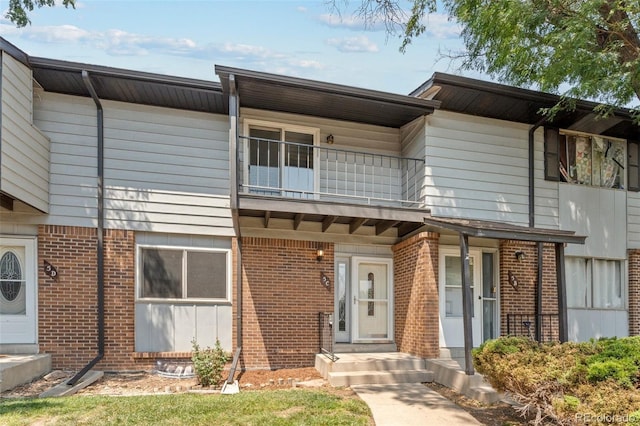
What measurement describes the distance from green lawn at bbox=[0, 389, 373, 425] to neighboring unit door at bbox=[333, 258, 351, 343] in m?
2.70

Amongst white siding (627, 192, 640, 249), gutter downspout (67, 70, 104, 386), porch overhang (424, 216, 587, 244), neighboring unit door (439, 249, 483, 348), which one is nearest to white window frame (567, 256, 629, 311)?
white siding (627, 192, 640, 249)

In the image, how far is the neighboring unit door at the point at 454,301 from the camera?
8391mm

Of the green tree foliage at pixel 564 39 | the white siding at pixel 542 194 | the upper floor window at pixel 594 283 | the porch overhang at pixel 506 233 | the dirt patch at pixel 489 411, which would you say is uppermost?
the green tree foliage at pixel 564 39

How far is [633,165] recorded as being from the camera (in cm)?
1022

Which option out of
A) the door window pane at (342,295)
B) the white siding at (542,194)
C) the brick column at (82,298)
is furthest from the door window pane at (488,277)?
the brick column at (82,298)

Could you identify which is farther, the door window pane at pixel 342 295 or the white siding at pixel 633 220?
the white siding at pixel 633 220

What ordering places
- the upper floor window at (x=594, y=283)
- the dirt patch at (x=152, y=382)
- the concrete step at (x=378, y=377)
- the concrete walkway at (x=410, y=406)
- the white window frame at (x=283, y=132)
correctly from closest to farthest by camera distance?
the concrete walkway at (x=410, y=406)
the dirt patch at (x=152, y=382)
the concrete step at (x=378, y=377)
the white window frame at (x=283, y=132)
the upper floor window at (x=594, y=283)

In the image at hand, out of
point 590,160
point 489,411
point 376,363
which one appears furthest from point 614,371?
point 590,160

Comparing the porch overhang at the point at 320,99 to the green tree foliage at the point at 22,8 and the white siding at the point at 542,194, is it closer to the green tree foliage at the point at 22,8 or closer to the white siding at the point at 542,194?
the white siding at the point at 542,194

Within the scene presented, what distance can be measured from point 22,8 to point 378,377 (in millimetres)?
9222

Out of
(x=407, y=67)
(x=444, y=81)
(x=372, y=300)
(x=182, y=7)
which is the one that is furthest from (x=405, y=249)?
(x=182, y=7)

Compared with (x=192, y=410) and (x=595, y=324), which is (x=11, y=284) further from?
(x=595, y=324)

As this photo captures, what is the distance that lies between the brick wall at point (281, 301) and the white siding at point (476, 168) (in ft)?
9.37

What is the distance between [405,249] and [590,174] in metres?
4.87
